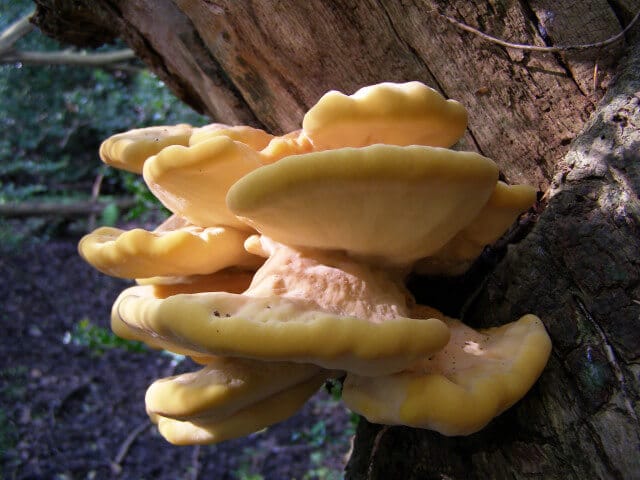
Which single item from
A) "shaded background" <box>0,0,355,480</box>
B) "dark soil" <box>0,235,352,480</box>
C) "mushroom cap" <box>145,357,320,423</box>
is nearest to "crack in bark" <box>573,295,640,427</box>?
"mushroom cap" <box>145,357,320,423</box>

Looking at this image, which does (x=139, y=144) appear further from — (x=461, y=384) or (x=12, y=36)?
(x=12, y=36)

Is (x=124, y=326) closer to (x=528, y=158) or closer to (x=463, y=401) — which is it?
(x=463, y=401)

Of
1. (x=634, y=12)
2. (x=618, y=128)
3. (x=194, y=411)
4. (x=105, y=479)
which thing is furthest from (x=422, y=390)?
(x=105, y=479)

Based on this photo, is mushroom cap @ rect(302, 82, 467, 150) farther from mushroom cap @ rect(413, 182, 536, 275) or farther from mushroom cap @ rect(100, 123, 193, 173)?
mushroom cap @ rect(100, 123, 193, 173)

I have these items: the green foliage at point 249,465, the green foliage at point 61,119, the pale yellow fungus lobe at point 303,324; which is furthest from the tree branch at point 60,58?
the pale yellow fungus lobe at point 303,324

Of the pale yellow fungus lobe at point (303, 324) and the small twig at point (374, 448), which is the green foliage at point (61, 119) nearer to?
the small twig at point (374, 448)

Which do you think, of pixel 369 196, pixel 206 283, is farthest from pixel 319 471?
pixel 369 196
